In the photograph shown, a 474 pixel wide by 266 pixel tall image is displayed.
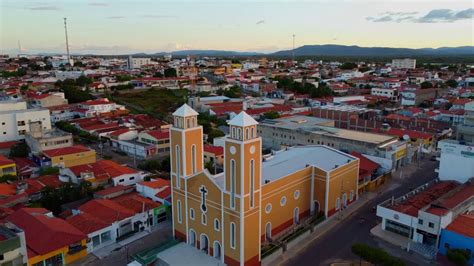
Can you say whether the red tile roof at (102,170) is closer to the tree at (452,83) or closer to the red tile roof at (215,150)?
the red tile roof at (215,150)

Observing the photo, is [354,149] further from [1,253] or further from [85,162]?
[1,253]

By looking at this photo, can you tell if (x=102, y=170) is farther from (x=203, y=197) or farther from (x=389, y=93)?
→ (x=389, y=93)

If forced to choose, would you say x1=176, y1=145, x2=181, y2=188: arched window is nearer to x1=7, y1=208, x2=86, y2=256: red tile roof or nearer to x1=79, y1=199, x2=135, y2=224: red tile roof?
x1=79, y1=199, x2=135, y2=224: red tile roof

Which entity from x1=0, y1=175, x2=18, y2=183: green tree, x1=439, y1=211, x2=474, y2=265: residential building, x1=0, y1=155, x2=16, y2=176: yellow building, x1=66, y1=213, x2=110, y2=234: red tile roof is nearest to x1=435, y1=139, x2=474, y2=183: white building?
x1=439, y1=211, x2=474, y2=265: residential building

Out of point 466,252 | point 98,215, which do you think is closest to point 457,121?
point 466,252

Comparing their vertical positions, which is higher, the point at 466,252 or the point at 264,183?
the point at 264,183
